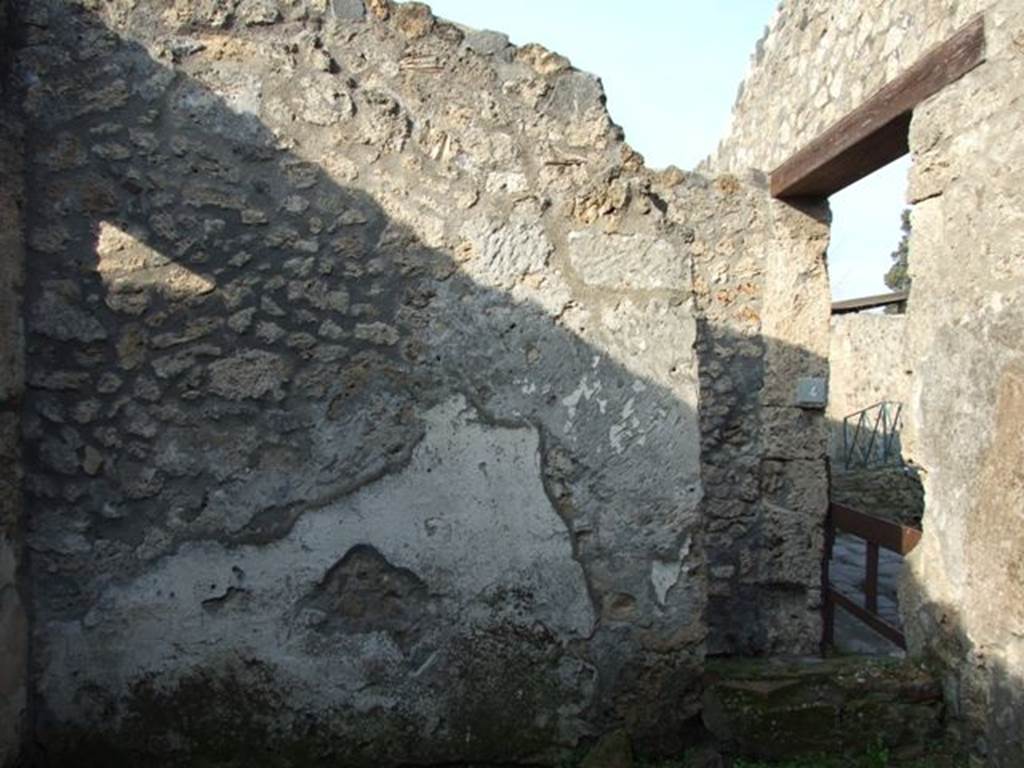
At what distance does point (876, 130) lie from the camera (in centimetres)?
305

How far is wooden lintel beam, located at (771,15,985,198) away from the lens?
2.47 m

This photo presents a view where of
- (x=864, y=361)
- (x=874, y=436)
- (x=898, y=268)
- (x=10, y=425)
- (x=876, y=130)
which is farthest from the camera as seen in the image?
(x=898, y=268)

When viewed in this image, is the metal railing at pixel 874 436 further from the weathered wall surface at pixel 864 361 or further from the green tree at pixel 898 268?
the green tree at pixel 898 268

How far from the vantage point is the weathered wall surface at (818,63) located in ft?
9.86

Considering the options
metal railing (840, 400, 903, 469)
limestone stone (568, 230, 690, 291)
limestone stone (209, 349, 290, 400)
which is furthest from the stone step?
metal railing (840, 400, 903, 469)

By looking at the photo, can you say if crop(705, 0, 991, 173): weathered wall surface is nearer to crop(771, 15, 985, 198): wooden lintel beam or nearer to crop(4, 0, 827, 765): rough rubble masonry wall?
crop(771, 15, 985, 198): wooden lintel beam

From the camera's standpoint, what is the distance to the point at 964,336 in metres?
2.43

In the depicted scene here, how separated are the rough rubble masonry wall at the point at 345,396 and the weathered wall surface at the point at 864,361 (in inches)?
299

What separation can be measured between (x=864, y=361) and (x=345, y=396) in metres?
9.46

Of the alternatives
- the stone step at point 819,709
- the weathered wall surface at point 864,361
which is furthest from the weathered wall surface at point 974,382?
the weathered wall surface at point 864,361

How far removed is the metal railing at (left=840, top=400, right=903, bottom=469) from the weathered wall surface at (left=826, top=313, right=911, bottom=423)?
0.56 ft

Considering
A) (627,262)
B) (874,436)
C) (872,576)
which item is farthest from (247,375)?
(874,436)

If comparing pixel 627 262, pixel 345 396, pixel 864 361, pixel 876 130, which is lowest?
pixel 345 396

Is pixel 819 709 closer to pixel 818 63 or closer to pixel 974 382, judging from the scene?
pixel 974 382
